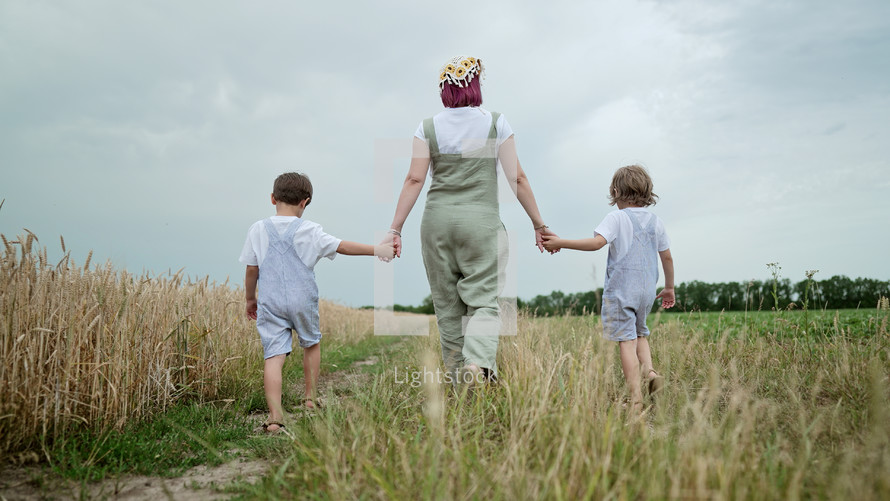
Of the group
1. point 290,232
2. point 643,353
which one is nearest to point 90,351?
point 290,232

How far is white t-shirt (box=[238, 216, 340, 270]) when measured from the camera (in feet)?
13.9

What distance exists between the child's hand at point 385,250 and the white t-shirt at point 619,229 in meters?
1.69

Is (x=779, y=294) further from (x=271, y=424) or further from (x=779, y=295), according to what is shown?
(x=271, y=424)

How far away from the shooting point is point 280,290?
421cm

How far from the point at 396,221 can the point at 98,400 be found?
8.30ft

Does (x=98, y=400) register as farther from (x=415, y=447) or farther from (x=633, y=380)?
(x=633, y=380)

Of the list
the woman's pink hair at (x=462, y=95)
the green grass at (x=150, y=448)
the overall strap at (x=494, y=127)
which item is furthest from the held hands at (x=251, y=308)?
the overall strap at (x=494, y=127)

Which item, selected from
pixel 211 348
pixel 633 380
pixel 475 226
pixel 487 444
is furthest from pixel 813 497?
pixel 211 348

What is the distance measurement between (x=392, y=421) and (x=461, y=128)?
2.18 metres

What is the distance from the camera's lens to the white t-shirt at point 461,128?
399 cm

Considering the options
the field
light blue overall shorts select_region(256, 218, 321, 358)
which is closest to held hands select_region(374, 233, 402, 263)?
light blue overall shorts select_region(256, 218, 321, 358)

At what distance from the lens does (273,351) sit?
4188 millimetres

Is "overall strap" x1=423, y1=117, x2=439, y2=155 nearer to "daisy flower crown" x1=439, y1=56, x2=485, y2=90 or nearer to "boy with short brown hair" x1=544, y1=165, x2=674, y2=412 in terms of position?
"daisy flower crown" x1=439, y1=56, x2=485, y2=90

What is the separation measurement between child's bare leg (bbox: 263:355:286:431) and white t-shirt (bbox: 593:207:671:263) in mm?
2803
